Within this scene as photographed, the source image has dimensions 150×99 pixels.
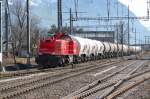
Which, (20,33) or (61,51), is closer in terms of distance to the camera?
(61,51)

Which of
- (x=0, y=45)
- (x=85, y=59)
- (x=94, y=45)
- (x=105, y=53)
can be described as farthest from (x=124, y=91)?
(x=105, y=53)

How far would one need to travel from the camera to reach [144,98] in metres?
16.2

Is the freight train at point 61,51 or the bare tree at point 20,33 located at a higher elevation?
the bare tree at point 20,33

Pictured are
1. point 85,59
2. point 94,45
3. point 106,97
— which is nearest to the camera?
point 106,97

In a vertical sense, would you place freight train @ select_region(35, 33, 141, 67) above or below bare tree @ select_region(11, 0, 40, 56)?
below

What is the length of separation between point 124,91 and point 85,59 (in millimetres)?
36621

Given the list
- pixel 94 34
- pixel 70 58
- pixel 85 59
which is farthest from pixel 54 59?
pixel 94 34

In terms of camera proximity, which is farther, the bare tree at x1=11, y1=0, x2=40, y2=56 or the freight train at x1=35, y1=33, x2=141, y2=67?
the bare tree at x1=11, y1=0, x2=40, y2=56

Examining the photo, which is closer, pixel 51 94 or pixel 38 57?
pixel 51 94

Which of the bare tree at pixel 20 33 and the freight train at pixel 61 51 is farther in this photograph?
the bare tree at pixel 20 33

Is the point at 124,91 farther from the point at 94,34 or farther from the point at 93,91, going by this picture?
the point at 94,34

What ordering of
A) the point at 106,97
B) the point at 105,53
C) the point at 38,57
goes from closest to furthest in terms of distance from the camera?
the point at 106,97, the point at 38,57, the point at 105,53

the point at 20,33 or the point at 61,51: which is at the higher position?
the point at 20,33

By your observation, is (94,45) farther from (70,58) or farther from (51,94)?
(51,94)
